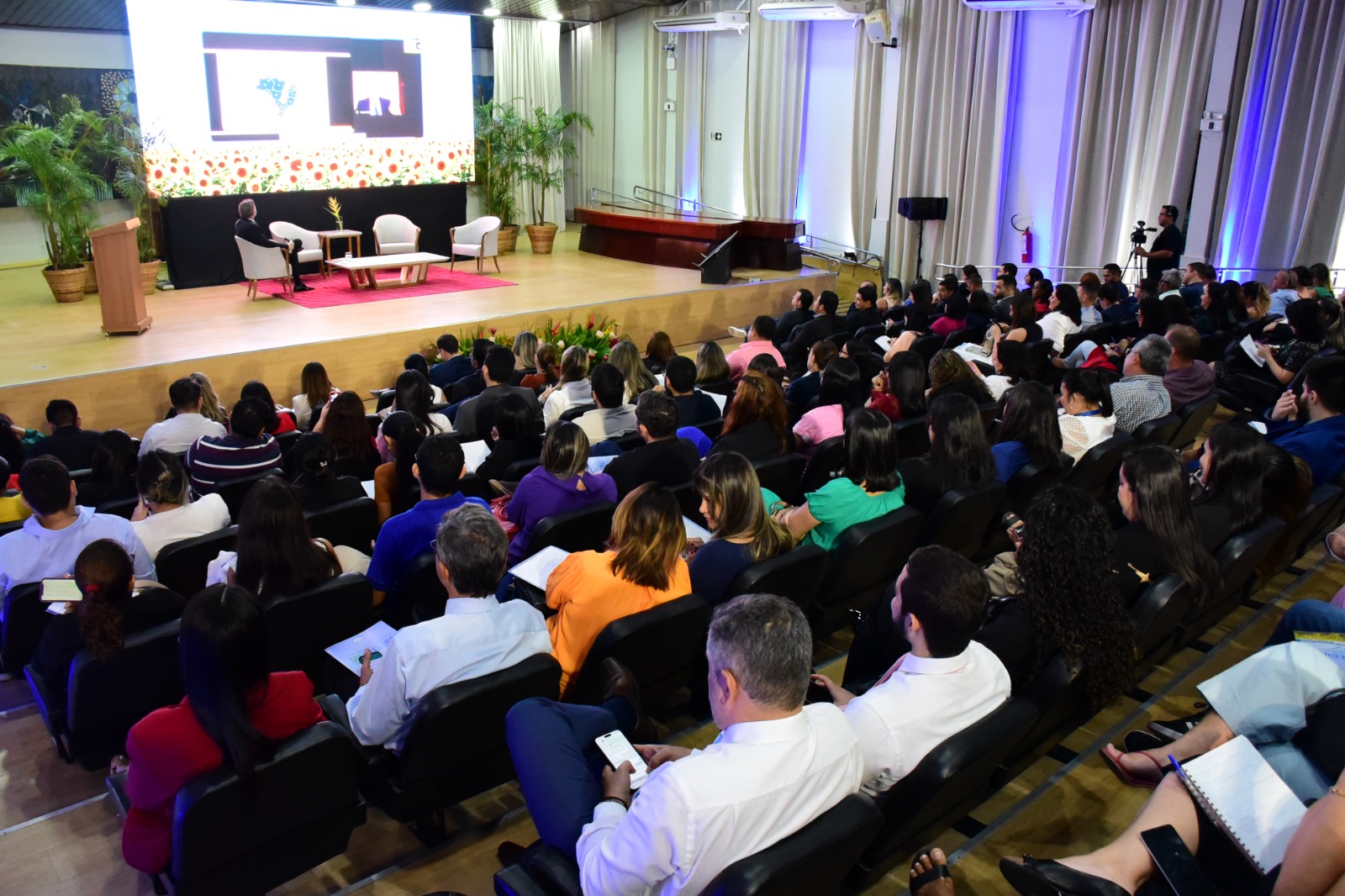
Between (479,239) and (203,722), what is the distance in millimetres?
10220

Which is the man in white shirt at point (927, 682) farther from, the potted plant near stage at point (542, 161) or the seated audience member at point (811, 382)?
the potted plant near stage at point (542, 161)

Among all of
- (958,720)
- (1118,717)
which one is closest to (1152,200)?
(1118,717)

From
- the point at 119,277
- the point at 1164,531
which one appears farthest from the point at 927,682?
the point at 119,277

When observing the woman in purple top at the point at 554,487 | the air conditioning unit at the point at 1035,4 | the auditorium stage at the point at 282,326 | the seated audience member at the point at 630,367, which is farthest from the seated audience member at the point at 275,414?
the air conditioning unit at the point at 1035,4

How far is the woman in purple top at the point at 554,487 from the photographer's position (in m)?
3.54

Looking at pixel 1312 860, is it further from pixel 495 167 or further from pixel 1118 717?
pixel 495 167

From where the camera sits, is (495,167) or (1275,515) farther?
(495,167)

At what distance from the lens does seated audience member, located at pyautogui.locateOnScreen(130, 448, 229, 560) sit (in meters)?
3.45

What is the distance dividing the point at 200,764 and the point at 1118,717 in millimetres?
2820

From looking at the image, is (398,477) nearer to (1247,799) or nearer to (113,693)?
(113,693)

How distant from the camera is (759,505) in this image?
10.0 ft

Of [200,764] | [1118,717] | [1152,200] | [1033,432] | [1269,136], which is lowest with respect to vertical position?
[1118,717]

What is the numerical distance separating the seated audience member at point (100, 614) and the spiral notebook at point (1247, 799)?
2754 mm

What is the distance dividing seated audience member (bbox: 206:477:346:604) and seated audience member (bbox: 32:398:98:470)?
231 centimetres
